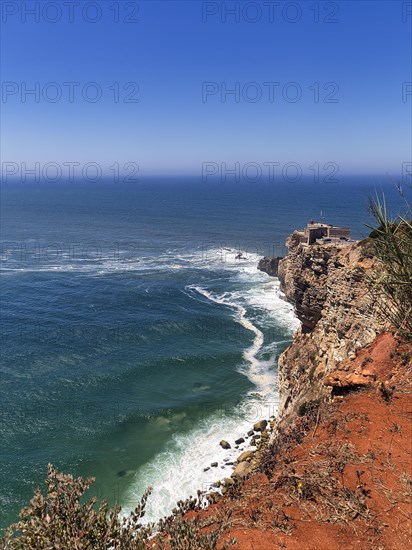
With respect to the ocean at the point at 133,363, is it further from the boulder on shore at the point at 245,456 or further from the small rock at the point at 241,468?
the small rock at the point at 241,468

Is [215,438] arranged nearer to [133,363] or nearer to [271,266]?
[133,363]

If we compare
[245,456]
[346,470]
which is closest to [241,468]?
[245,456]

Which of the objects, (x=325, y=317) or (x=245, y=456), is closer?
(x=325, y=317)

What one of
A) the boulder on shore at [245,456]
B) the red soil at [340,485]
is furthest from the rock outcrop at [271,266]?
the red soil at [340,485]

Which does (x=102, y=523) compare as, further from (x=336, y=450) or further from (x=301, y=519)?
(x=336, y=450)

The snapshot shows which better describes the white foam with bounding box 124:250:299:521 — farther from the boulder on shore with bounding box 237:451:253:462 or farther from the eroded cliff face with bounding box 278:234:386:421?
the eroded cliff face with bounding box 278:234:386:421

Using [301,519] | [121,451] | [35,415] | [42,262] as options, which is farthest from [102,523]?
[42,262]
